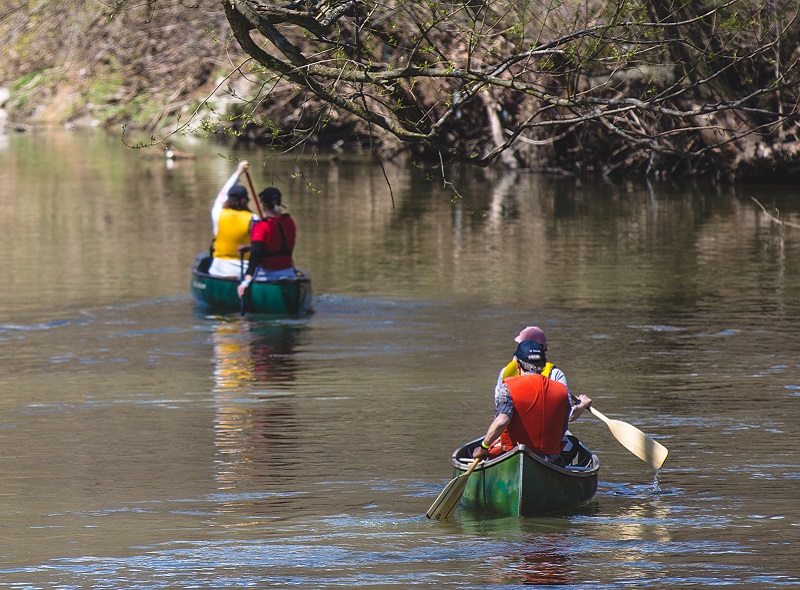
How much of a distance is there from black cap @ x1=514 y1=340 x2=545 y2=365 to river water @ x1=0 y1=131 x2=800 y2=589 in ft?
3.65

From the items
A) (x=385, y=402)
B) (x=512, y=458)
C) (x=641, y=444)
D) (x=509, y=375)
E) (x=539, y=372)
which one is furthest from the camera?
(x=385, y=402)

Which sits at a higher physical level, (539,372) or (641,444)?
(539,372)

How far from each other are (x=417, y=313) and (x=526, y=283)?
3.23m

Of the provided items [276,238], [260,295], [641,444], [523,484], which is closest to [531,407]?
[523,484]

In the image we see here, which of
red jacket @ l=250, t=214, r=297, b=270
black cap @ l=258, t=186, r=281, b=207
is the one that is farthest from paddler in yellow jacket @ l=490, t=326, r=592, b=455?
red jacket @ l=250, t=214, r=297, b=270

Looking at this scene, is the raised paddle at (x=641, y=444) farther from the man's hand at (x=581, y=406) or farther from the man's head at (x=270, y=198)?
the man's head at (x=270, y=198)

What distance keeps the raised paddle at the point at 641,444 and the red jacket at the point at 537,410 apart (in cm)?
91

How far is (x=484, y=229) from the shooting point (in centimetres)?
3038

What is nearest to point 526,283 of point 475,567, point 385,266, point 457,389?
point 385,266

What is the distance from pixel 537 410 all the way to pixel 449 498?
0.83 metres

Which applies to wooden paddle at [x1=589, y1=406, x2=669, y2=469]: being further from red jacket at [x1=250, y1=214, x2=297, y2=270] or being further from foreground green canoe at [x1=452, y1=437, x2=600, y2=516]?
red jacket at [x1=250, y1=214, x2=297, y2=270]

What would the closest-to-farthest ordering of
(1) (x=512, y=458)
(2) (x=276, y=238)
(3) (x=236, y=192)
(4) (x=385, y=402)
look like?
(1) (x=512, y=458) → (4) (x=385, y=402) → (2) (x=276, y=238) → (3) (x=236, y=192)

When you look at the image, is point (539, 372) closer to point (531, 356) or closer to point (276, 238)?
point (531, 356)

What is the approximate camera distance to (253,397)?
1512 cm
